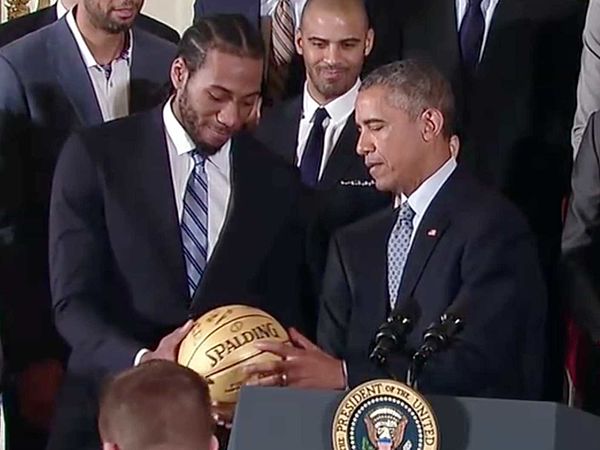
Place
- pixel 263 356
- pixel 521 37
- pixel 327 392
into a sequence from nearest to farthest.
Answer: pixel 327 392 → pixel 263 356 → pixel 521 37

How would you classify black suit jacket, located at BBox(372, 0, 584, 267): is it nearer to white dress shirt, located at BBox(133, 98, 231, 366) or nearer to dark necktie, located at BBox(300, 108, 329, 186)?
dark necktie, located at BBox(300, 108, 329, 186)

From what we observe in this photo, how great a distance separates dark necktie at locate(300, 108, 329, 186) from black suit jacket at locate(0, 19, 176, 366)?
476 millimetres

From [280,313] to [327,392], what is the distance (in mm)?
1008

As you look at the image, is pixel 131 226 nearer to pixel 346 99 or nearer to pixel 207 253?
pixel 207 253

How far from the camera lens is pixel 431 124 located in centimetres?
316

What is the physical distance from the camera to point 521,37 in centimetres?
348

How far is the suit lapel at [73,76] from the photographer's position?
3502 mm

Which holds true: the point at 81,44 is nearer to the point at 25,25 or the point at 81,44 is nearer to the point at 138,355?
the point at 25,25

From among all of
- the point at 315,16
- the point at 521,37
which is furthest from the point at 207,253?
the point at 521,37

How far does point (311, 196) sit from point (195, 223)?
299 millimetres

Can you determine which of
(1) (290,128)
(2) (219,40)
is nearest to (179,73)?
(2) (219,40)

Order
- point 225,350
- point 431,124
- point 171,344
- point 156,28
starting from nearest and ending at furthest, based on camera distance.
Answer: point 225,350
point 171,344
point 431,124
point 156,28

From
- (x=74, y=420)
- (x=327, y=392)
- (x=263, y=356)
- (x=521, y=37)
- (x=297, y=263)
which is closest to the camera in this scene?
(x=327, y=392)

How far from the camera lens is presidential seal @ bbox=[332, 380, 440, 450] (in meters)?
2.16
